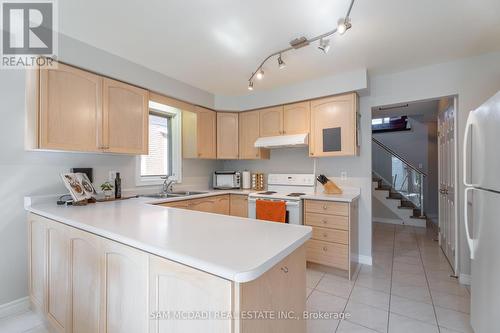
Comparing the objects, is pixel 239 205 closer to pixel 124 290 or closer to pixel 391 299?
pixel 391 299

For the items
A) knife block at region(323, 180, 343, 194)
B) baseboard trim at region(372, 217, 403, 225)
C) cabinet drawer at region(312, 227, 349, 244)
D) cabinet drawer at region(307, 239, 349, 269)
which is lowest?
baseboard trim at region(372, 217, 403, 225)

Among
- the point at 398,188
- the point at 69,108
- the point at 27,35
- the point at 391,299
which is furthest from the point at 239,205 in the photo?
the point at 398,188

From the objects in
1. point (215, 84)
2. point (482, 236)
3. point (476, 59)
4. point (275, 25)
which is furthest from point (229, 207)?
point (476, 59)

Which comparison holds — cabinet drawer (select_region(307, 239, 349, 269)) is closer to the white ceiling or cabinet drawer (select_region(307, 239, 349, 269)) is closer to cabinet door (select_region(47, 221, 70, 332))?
the white ceiling

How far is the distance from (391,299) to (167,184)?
2852 millimetres

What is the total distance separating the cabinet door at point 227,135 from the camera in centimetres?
370

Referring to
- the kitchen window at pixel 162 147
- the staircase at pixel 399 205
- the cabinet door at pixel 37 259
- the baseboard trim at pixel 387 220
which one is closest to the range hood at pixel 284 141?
the kitchen window at pixel 162 147

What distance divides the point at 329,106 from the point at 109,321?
297 centimetres

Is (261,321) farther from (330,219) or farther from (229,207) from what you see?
(229,207)

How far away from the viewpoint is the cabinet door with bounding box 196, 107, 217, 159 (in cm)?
342

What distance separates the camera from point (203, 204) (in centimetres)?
302

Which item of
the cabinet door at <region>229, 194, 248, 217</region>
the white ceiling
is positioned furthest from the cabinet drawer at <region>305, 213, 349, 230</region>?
the white ceiling

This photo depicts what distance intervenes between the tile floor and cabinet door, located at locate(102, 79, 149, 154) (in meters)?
2.42

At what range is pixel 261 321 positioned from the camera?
89 cm
